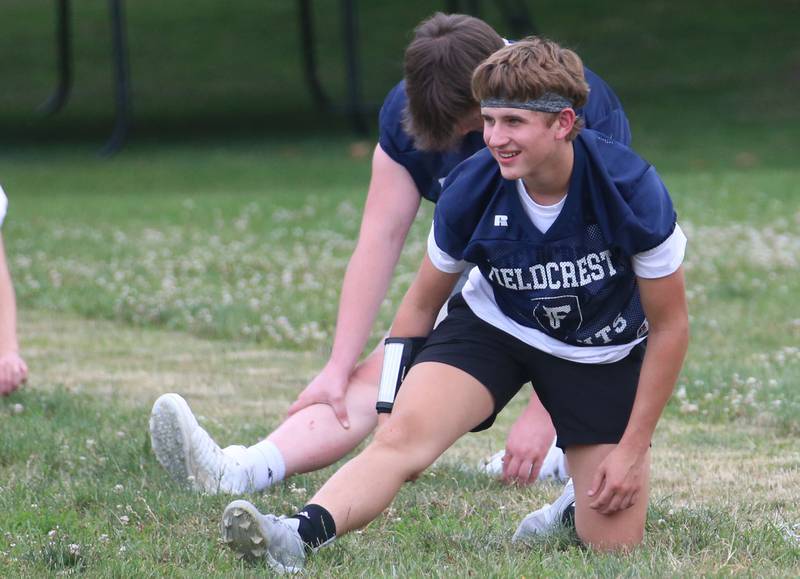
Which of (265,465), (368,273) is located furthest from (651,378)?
(265,465)

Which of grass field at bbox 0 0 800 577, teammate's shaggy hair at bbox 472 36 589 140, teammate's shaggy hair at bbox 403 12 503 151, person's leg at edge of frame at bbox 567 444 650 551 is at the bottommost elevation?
grass field at bbox 0 0 800 577

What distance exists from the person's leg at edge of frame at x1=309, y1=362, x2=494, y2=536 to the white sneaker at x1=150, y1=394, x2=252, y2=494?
98cm

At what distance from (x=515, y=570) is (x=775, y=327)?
4.89 m

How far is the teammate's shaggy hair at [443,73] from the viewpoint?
4141 millimetres

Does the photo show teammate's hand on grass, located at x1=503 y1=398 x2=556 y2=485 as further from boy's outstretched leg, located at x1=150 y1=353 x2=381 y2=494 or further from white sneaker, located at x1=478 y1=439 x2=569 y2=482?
boy's outstretched leg, located at x1=150 y1=353 x2=381 y2=494

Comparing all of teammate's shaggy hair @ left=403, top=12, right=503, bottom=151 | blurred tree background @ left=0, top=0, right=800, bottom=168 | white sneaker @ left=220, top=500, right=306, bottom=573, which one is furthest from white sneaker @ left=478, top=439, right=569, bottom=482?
blurred tree background @ left=0, top=0, right=800, bottom=168

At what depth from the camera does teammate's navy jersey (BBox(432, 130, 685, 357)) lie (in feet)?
11.7

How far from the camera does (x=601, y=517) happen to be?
3.83 meters

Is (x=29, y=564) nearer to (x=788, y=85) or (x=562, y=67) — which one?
(x=562, y=67)

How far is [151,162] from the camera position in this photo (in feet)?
63.7

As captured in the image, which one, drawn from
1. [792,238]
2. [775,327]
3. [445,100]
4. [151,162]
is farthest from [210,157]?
[445,100]

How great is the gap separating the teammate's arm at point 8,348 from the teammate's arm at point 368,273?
3.36ft

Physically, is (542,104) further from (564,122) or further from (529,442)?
(529,442)

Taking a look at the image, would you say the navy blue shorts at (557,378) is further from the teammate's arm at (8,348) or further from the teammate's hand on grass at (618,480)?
the teammate's arm at (8,348)
